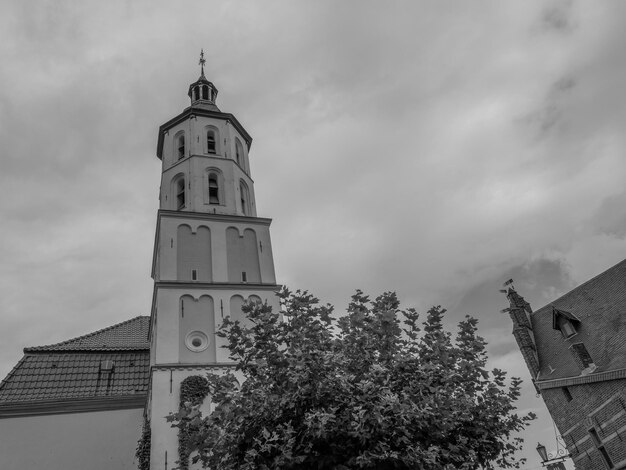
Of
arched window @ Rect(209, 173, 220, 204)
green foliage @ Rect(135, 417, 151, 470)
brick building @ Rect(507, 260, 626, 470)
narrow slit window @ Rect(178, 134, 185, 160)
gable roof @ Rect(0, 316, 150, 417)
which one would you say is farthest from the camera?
narrow slit window @ Rect(178, 134, 185, 160)

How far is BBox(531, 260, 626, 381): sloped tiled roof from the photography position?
2042 cm

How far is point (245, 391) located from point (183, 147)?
1900 centimetres

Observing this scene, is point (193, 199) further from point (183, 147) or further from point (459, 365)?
point (459, 365)

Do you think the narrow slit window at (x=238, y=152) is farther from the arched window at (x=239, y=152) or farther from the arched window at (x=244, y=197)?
the arched window at (x=244, y=197)

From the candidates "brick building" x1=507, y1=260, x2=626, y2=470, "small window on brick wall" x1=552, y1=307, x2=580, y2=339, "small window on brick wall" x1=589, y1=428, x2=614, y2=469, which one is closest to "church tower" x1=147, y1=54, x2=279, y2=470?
"brick building" x1=507, y1=260, x2=626, y2=470

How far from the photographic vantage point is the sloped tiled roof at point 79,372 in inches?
765

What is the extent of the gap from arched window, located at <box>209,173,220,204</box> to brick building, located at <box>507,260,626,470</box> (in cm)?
1884

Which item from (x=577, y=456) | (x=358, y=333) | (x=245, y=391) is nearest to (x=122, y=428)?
(x=245, y=391)

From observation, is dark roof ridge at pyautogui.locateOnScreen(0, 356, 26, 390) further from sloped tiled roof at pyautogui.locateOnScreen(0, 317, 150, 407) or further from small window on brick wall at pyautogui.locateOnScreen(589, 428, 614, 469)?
small window on brick wall at pyautogui.locateOnScreen(589, 428, 614, 469)

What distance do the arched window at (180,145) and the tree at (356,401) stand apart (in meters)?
17.7

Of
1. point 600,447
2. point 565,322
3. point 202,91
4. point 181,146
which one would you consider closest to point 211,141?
point 181,146

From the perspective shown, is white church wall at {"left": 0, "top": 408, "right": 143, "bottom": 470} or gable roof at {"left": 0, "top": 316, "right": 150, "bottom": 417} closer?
white church wall at {"left": 0, "top": 408, "right": 143, "bottom": 470}

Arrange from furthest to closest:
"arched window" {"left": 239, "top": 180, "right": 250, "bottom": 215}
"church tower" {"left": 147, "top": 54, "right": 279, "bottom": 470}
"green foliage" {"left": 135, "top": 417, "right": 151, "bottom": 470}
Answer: "arched window" {"left": 239, "top": 180, "right": 250, "bottom": 215} → "church tower" {"left": 147, "top": 54, "right": 279, "bottom": 470} → "green foliage" {"left": 135, "top": 417, "right": 151, "bottom": 470}

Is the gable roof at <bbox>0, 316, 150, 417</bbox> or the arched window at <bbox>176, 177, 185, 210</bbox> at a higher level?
the arched window at <bbox>176, 177, 185, 210</bbox>
